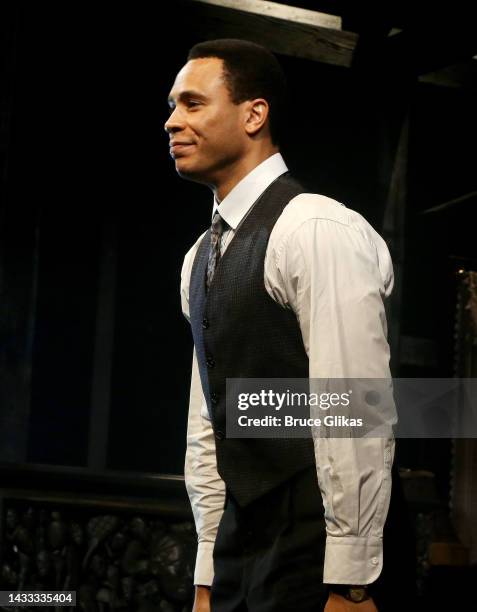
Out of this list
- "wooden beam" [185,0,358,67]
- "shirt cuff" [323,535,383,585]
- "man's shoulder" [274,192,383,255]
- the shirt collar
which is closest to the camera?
"shirt cuff" [323,535,383,585]

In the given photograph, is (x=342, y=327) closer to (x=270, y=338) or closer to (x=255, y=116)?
(x=270, y=338)

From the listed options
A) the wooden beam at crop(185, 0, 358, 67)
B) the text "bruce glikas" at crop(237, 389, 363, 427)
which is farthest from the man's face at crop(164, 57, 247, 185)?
the wooden beam at crop(185, 0, 358, 67)

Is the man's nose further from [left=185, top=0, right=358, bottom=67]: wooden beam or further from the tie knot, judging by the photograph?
[left=185, top=0, right=358, bottom=67]: wooden beam

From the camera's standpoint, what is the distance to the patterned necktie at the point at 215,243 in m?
2.12

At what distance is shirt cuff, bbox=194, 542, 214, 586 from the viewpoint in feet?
7.13

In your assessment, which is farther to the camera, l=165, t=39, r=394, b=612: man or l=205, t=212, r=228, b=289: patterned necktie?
l=205, t=212, r=228, b=289: patterned necktie

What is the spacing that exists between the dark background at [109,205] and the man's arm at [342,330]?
9.02ft

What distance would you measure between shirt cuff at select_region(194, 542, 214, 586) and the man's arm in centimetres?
48

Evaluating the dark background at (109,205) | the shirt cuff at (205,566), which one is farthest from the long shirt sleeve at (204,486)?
the dark background at (109,205)

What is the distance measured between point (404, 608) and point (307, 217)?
0.74 m

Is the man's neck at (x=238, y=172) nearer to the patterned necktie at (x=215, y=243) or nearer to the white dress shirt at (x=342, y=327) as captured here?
the patterned necktie at (x=215, y=243)

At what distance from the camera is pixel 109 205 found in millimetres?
4695

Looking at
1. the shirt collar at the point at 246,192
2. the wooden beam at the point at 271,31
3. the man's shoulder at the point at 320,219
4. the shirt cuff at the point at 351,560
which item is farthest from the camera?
the wooden beam at the point at 271,31

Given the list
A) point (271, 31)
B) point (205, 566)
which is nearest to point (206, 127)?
point (205, 566)
